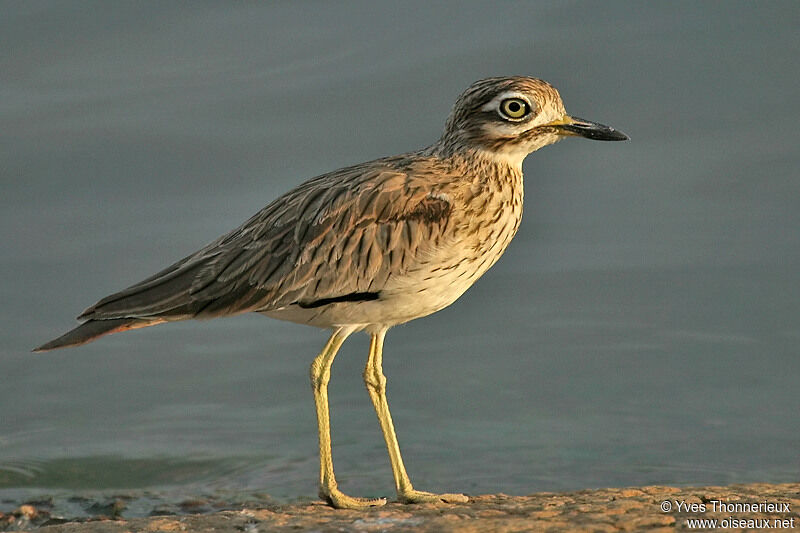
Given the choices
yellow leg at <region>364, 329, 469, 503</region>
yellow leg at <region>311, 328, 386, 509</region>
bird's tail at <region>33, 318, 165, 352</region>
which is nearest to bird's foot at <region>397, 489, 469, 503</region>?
yellow leg at <region>364, 329, 469, 503</region>

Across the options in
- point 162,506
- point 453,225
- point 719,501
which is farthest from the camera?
point 162,506

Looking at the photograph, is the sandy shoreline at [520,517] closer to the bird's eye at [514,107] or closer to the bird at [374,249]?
the bird at [374,249]

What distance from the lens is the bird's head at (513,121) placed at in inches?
342

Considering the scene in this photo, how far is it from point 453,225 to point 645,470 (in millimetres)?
3276

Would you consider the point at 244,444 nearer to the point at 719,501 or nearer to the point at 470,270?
the point at 470,270

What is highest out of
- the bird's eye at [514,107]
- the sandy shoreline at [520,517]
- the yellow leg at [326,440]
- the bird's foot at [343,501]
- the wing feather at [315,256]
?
the bird's eye at [514,107]

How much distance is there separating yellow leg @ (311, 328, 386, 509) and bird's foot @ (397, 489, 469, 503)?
13 centimetres

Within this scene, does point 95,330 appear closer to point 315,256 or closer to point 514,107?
point 315,256

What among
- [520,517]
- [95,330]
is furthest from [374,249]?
[520,517]

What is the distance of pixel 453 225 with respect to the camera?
27.2ft

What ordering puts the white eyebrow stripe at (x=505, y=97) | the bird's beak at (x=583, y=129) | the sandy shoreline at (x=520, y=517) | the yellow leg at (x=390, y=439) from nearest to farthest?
the sandy shoreline at (x=520, y=517)
the yellow leg at (x=390, y=439)
the white eyebrow stripe at (x=505, y=97)
the bird's beak at (x=583, y=129)

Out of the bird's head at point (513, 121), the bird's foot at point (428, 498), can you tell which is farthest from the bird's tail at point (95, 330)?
the bird's head at point (513, 121)

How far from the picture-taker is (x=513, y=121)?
870 cm

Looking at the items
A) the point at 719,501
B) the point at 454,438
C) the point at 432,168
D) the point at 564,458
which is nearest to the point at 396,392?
the point at 454,438
